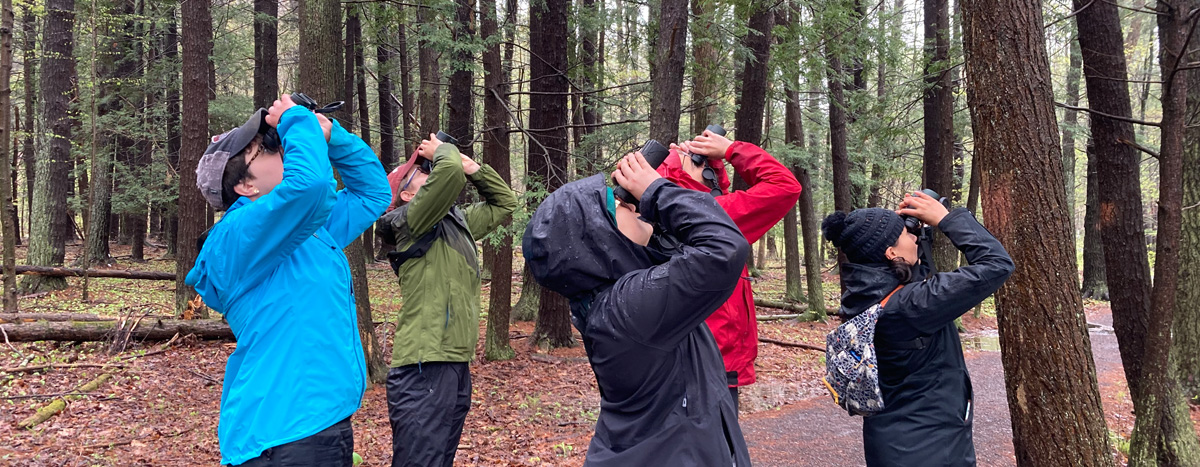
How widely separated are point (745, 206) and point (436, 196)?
5.77 feet

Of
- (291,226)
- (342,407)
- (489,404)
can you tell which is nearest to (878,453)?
(342,407)

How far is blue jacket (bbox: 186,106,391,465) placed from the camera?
222cm

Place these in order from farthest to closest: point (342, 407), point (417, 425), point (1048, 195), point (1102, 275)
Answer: point (1102, 275)
point (417, 425)
point (1048, 195)
point (342, 407)

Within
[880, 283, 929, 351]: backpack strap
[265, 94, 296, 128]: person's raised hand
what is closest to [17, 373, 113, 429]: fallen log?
[265, 94, 296, 128]: person's raised hand

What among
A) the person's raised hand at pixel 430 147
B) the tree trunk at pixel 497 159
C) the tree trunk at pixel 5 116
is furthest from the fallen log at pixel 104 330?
the person's raised hand at pixel 430 147

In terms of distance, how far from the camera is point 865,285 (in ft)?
10.1

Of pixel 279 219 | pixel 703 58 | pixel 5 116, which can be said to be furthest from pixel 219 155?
pixel 703 58

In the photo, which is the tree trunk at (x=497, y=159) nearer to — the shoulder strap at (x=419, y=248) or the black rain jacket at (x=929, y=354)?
the shoulder strap at (x=419, y=248)

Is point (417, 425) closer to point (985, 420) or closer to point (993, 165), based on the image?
point (993, 165)

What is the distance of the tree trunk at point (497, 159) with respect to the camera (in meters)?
8.88

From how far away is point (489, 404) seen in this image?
749 cm

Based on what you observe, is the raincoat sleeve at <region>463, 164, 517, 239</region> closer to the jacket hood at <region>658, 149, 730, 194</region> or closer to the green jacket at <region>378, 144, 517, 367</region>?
the green jacket at <region>378, 144, 517, 367</region>

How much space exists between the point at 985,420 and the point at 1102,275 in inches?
624

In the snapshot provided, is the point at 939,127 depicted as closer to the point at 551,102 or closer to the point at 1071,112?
the point at 551,102
